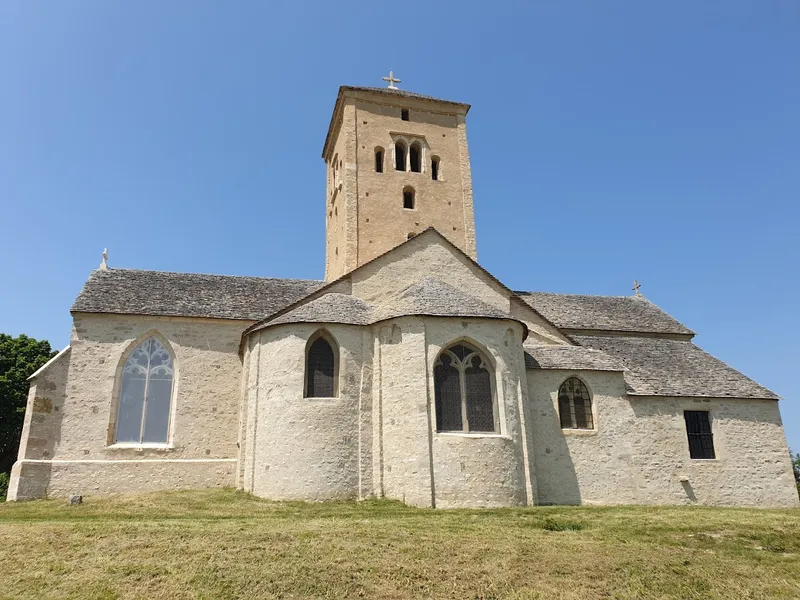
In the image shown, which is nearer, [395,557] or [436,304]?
[395,557]

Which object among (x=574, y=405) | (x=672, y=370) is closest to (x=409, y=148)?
(x=574, y=405)

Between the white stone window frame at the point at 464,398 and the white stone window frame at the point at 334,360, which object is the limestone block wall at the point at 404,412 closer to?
the white stone window frame at the point at 464,398

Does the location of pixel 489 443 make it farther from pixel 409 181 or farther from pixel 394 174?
pixel 394 174

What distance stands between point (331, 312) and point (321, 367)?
6.94 ft

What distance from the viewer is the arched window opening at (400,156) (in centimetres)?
3185

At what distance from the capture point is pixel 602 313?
108ft

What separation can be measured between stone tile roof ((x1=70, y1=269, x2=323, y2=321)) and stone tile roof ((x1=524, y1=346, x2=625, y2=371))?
12428mm

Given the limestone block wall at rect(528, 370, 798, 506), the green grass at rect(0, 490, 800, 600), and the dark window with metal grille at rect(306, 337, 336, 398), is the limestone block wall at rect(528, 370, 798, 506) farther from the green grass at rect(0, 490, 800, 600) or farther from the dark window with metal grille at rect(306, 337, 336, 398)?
the dark window with metal grille at rect(306, 337, 336, 398)

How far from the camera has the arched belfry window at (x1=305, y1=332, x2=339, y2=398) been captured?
21.4 meters

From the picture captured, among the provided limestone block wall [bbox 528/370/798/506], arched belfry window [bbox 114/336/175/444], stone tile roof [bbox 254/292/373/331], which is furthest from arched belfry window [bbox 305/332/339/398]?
arched belfry window [bbox 114/336/175/444]

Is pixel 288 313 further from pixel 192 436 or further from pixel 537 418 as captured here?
pixel 537 418

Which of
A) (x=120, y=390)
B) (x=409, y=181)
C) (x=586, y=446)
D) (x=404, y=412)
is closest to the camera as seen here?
(x=404, y=412)

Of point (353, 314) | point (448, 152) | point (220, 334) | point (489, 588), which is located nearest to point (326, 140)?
point (448, 152)

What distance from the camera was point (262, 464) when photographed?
21.1m
